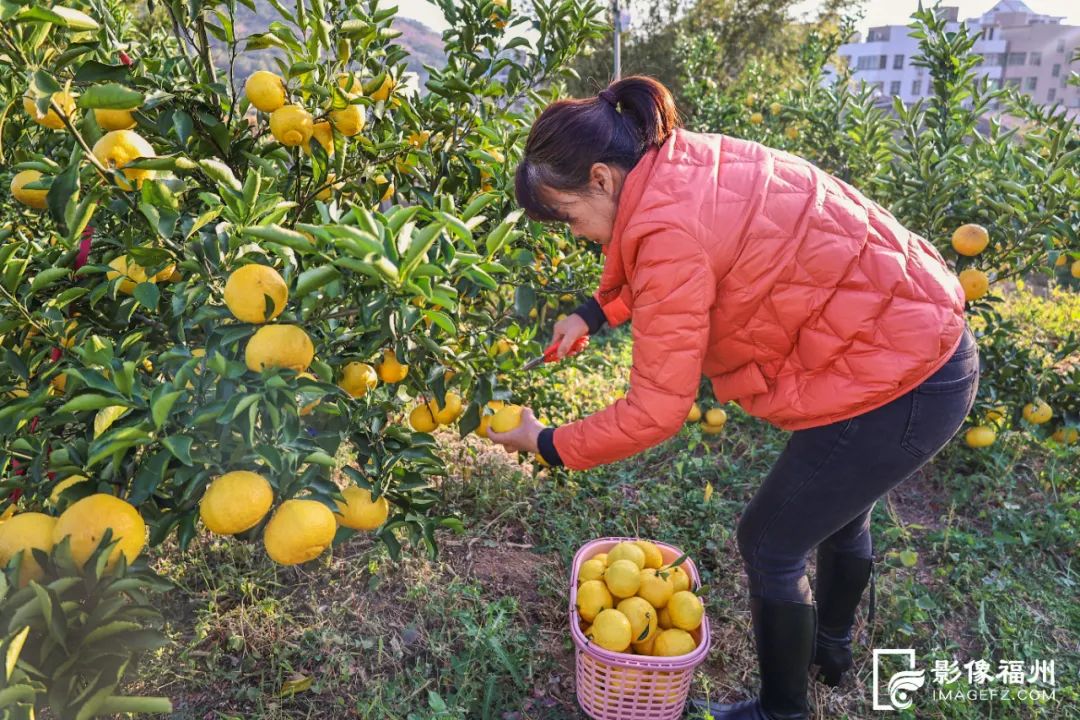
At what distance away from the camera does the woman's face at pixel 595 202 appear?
143 cm

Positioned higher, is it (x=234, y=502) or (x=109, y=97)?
(x=109, y=97)

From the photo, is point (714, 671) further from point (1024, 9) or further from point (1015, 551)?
point (1024, 9)

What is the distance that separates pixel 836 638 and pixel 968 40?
2.38 m

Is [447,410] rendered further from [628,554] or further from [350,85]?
[350,85]

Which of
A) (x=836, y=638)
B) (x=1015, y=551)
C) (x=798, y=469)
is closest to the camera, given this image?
(x=798, y=469)

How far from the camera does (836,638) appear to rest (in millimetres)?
1988

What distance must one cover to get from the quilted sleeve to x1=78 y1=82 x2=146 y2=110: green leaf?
914 millimetres

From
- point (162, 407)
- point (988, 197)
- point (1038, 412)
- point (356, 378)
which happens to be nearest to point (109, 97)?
point (162, 407)

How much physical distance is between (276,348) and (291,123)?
0.56 metres

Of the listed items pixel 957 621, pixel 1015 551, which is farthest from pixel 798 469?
pixel 1015 551

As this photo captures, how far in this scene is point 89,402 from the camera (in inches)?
43.5

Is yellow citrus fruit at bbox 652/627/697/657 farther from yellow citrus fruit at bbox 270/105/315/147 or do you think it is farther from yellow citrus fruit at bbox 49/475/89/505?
yellow citrus fruit at bbox 270/105/315/147

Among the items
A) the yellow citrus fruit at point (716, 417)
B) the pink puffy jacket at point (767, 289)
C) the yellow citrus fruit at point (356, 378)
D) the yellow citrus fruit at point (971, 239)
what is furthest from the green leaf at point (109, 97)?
the yellow citrus fruit at point (971, 239)

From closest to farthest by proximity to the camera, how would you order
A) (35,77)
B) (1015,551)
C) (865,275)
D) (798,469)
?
1. (35,77)
2. (865,275)
3. (798,469)
4. (1015,551)
